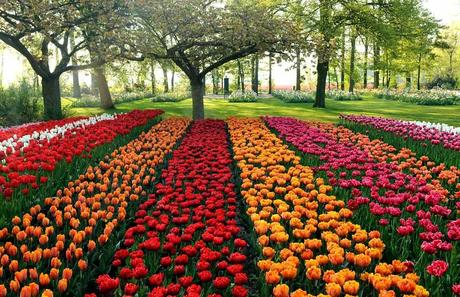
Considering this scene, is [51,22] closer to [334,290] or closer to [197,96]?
[197,96]

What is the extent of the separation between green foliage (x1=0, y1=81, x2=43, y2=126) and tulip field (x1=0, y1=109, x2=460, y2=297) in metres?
9.93

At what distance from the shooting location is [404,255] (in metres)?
4.32

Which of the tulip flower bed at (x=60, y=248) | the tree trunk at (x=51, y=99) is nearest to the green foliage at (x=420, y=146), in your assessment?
the tulip flower bed at (x=60, y=248)

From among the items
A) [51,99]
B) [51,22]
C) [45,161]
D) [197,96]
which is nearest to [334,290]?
[45,161]

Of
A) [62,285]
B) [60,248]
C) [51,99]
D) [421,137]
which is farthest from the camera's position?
[51,99]

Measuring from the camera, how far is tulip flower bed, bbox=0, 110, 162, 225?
5543 mm

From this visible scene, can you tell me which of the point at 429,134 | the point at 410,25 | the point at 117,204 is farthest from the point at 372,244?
the point at 410,25

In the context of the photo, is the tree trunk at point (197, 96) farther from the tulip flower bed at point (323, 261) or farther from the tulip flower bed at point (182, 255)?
the tulip flower bed at point (323, 261)

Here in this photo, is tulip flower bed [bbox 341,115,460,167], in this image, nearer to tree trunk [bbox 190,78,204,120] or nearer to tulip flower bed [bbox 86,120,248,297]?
tulip flower bed [bbox 86,120,248,297]

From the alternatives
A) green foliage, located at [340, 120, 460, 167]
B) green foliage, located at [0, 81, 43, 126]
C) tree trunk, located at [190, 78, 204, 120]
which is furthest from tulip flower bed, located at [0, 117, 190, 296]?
green foliage, located at [0, 81, 43, 126]

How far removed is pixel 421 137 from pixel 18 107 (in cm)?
1543

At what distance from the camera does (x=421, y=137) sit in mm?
10852

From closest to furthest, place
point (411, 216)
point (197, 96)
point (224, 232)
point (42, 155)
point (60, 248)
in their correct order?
point (60, 248), point (224, 232), point (411, 216), point (42, 155), point (197, 96)

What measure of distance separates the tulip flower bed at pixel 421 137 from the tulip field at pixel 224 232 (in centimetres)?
14
